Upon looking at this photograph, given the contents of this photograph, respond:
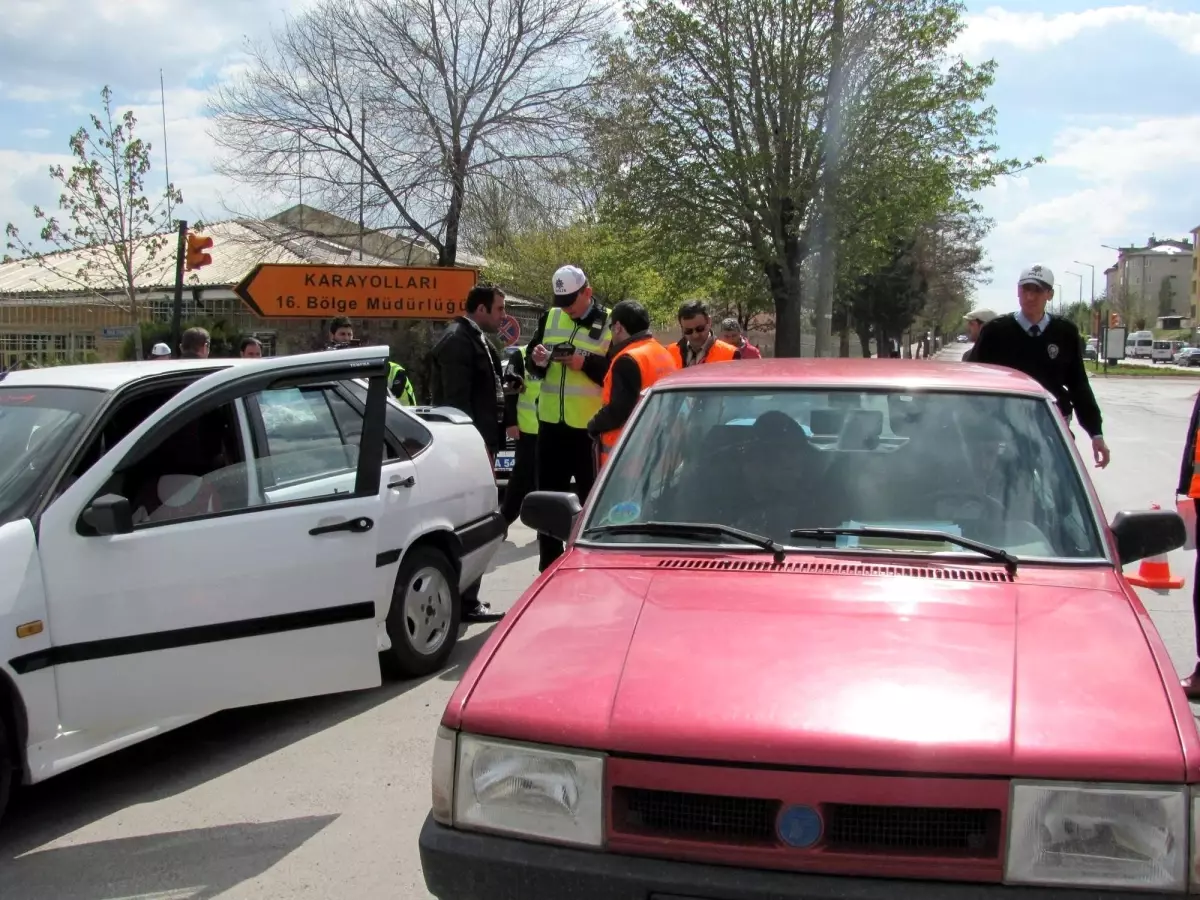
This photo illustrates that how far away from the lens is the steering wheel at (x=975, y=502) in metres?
3.22

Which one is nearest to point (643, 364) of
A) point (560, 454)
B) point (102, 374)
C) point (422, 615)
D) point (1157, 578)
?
point (560, 454)

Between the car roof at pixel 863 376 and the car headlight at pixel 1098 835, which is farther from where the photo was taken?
the car roof at pixel 863 376

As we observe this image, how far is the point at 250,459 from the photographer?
460cm

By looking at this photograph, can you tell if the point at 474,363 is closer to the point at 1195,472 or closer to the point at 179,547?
the point at 179,547

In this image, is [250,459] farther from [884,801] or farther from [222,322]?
[222,322]

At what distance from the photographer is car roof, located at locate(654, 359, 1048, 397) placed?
11.9 ft

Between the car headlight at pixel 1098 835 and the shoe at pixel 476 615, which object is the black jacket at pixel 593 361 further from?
the car headlight at pixel 1098 835

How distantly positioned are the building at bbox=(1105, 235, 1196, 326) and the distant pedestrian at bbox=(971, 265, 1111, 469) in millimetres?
146937

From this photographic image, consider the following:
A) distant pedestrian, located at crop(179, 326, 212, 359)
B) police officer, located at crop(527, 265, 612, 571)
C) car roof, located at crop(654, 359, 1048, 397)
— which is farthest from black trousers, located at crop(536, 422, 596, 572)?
distant pedestrian, located at crop(179, 326, 212, 359)

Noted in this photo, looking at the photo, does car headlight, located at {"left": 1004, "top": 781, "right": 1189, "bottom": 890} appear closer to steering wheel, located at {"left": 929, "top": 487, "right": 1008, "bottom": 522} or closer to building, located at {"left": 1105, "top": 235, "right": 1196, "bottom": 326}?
steering wheel, located at {"left": 929, "top": 487, "right": 1008, "bottom": 522}

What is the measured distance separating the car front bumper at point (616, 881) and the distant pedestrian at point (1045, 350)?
4648 millimetres

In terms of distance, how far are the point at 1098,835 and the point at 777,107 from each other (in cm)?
2546

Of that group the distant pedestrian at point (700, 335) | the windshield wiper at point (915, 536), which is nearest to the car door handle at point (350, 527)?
the windshield wiper at point (915, 536)

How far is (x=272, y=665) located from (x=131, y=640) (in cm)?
53
